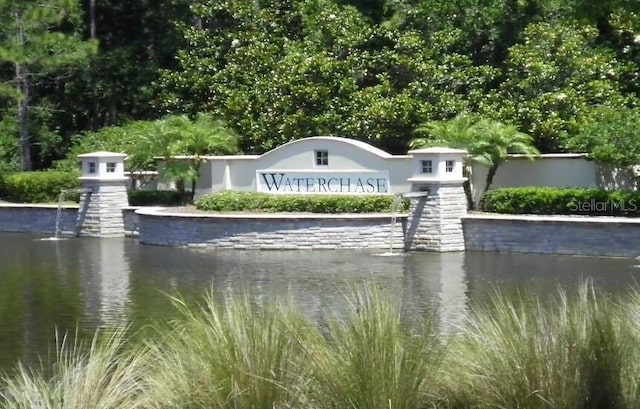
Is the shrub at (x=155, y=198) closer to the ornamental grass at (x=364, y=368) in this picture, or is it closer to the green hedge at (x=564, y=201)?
the green hedge at (x=564, y=201)

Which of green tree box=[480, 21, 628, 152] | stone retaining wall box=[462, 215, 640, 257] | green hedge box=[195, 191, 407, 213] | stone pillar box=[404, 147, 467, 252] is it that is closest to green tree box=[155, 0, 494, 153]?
green tree box=[480, 21, 628, 152]

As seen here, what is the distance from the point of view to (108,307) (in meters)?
15.6

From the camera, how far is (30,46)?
31.7 metres

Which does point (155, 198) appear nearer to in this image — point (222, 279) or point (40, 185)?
point (40, 185)

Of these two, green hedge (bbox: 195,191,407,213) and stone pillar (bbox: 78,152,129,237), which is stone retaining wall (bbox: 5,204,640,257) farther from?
stone pillar (bbox: 78,152,129,237)

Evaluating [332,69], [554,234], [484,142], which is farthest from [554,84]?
[554,234]

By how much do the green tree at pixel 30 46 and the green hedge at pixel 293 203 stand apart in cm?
783

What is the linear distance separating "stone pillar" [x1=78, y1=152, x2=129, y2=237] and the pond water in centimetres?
251

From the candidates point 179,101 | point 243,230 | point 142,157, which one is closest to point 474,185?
point 243,230

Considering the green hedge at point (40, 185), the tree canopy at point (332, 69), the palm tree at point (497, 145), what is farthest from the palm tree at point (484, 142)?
the green hedge at point (40, 185)

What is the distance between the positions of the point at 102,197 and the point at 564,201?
1047 centimetres

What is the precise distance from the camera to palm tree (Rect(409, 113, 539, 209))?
933 inches

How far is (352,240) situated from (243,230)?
2.16 meters

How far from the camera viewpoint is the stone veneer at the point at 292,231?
22656mm
